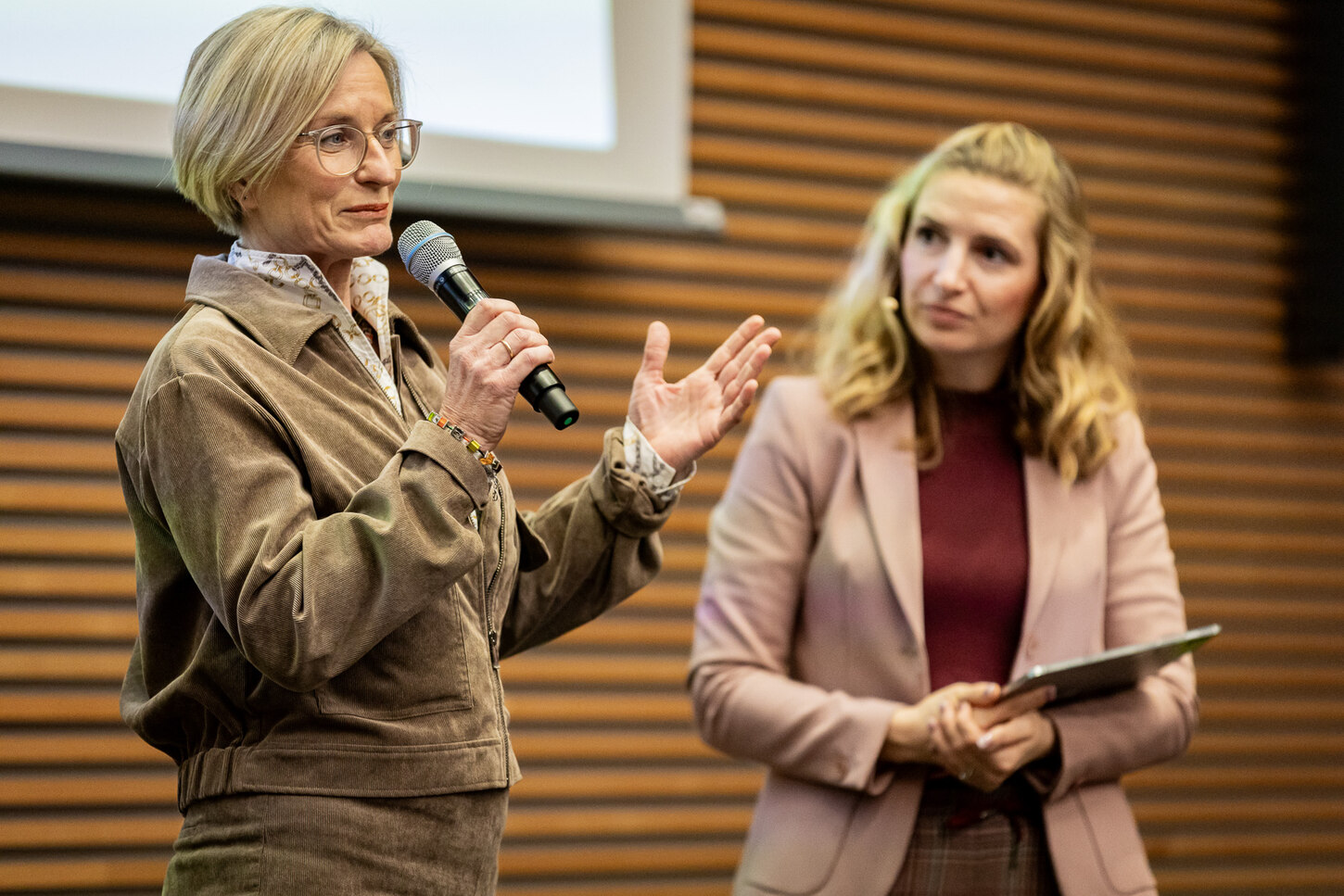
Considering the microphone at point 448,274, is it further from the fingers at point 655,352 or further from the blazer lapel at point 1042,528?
the blazer lapel at point 1042,528

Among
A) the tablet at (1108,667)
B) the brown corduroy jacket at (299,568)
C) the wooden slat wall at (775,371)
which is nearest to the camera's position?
the brown corduroy jacket at (299,568)

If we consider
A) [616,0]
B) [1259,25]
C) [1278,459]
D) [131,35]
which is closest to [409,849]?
[131,35]

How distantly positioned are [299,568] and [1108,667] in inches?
47.4

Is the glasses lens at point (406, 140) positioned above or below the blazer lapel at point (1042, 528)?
above

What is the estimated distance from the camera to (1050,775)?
2.00m

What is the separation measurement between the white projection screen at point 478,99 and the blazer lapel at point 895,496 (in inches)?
51.1

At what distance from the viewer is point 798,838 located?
Result: 199 cm

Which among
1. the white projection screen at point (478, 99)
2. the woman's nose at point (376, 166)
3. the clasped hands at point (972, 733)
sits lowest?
the clasped hands at point (972, 733)

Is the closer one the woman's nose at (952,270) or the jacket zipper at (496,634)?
the jacket zipper at (496,634)

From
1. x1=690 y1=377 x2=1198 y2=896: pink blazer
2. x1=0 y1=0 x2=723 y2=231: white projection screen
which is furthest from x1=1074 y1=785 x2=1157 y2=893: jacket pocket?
x1=0 y1=0 x2=723 y2=231: white projection screen

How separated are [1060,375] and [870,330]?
35 cm

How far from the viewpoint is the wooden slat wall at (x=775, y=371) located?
2951 millimetres

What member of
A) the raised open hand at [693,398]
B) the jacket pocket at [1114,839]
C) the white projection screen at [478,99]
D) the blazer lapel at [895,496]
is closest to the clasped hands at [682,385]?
the raised open hand at [693,398]

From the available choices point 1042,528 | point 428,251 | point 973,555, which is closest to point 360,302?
point 428,251
